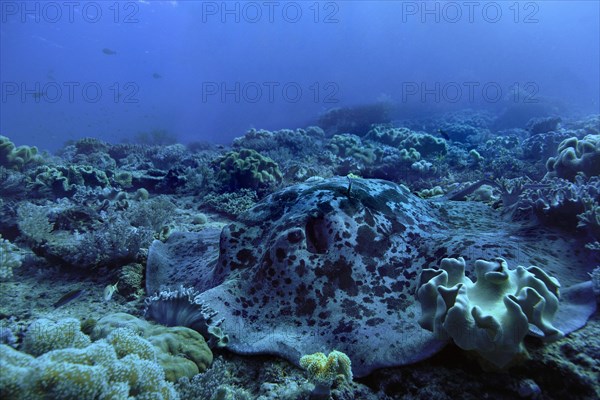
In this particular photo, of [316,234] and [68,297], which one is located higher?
[316,234]

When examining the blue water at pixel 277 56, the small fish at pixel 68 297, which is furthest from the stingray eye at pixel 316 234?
the blue water at pixel 277 56

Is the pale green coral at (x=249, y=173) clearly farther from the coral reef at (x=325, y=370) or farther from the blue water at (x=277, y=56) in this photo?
the blue water at (x=277, y=56)

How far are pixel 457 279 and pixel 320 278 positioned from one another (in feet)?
3.88

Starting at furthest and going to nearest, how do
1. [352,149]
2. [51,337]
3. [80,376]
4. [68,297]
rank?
[352,149] < [68,297] < [51,337] < [80,376]

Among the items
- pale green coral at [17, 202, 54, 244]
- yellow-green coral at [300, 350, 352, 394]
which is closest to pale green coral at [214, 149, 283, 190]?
pale green coral at [17, 202, 54, 244]

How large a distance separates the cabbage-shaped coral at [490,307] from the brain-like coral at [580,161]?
13.2 feet

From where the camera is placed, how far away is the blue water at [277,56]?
2859 inches

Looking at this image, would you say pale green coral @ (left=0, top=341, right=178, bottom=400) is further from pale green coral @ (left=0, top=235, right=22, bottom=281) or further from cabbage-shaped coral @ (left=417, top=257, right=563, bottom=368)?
pale green coral @ (left=0, top=235, right=22, bottom=281)

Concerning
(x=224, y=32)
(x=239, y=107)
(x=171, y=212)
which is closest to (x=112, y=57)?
(x=224, y=32)

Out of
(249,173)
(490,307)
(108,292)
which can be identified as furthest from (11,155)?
(490,307)

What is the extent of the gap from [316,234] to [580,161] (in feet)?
16.0

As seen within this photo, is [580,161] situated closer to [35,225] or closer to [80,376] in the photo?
[80,376]

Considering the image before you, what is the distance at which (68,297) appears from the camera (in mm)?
3865

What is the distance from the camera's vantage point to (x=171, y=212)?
7.26 m
